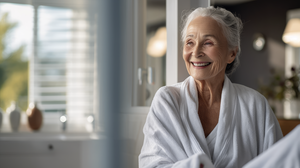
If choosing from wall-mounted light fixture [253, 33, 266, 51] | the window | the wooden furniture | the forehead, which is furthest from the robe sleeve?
wall-mounted light fixture [253, 33, 266, 51]

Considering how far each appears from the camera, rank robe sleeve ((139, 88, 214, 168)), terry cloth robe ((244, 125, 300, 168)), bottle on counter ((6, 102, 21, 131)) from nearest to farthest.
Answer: terry cloth robe ((244, 125, 300, 168)) < robe sleeve ((139, 88, 214, 168)) < bottle on counter ((6, 102, 21, 131))

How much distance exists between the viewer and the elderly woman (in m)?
1.01

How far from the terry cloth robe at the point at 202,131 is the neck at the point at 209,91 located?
45 millimetres

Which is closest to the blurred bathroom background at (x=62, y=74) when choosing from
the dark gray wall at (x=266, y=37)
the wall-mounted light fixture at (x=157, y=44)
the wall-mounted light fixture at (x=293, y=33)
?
the wall-mounted light fixture at (x=157, y=44)

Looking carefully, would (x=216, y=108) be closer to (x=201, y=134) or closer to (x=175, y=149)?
(x=201, y=134)

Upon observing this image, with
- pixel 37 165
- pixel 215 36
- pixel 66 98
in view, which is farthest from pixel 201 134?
pixel 66 98

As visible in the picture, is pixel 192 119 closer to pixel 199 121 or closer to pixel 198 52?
pixel 199 121

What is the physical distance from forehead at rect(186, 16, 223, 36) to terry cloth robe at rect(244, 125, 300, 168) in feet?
1.70

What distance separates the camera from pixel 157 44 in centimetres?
189

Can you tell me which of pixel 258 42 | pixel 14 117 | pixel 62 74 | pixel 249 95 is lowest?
pixel 14 117

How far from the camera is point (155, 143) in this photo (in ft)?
3.34

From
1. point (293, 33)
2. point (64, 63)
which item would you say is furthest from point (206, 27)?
point (293, 33)

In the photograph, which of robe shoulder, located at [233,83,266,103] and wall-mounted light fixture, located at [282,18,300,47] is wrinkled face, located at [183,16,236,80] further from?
wall-mounted light fixture, located at [282,18,300,47]

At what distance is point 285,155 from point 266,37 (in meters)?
4.26
